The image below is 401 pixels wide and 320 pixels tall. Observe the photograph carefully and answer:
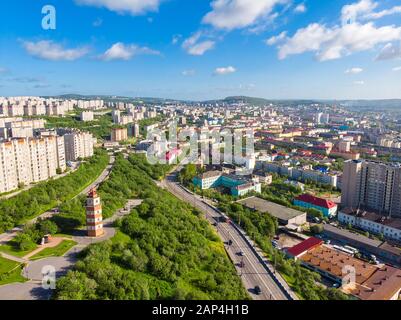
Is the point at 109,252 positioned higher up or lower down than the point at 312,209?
higher up

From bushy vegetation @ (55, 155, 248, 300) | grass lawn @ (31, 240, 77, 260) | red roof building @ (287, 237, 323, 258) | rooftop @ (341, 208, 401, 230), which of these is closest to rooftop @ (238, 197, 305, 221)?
red roof building @ (287, 237, 323, 258)

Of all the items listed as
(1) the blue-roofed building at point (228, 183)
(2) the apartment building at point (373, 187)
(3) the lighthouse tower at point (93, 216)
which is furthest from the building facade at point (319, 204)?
(3) the lighthouse tower at point (93, 216)

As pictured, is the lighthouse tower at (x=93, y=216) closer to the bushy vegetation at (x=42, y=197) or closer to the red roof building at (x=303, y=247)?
the bushy vegetation at (x=42, y=197)

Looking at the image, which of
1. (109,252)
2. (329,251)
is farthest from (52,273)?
(329,251)

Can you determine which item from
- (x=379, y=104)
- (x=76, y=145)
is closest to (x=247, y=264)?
(x=76, y=145)

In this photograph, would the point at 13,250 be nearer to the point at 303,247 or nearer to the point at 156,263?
the point at 156,263
